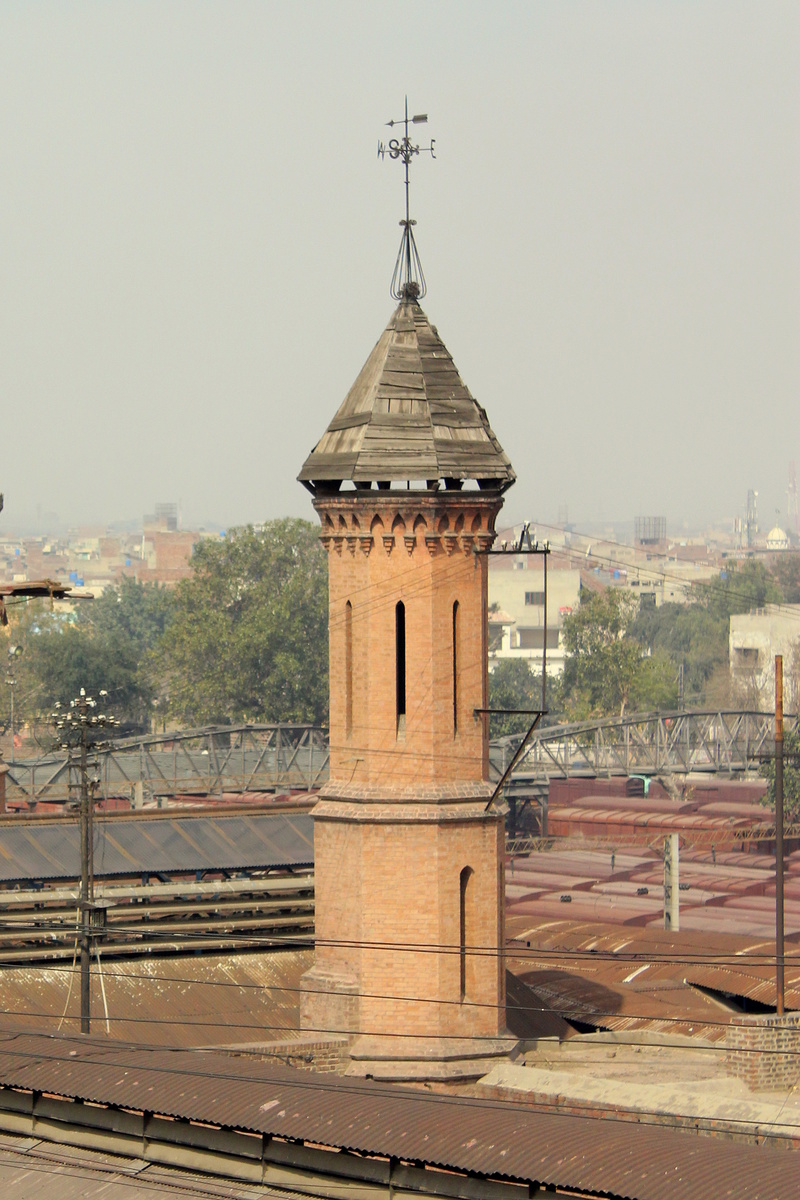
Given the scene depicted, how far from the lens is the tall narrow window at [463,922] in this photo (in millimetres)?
26062

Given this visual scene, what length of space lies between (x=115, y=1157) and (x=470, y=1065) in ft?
23.9

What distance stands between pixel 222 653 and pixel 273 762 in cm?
1910

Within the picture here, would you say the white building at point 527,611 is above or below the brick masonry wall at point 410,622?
above

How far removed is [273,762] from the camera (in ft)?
293

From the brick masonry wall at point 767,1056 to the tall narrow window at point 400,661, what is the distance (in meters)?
6.14

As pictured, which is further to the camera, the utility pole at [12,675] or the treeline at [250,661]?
the treeline at [250,661]

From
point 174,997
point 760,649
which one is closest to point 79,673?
point 760,649

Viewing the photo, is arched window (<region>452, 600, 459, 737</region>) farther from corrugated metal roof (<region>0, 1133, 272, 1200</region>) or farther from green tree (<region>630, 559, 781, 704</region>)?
green tree (<region>630, 559, 781, 704</region>)

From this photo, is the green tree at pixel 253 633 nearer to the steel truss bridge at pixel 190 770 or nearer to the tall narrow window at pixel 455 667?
the steel truss bridge at pixel 190 770

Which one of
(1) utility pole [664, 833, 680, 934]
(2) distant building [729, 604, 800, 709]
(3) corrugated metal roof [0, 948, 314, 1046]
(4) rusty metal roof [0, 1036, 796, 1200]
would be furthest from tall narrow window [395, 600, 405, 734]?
(2) distant building [729, 604, 800, 709]

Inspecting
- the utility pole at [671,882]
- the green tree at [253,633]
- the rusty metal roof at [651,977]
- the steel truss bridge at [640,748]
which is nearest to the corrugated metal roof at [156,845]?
the rusty metal roof at [651,977]

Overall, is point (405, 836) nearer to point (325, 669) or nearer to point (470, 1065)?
point (470, 1065)

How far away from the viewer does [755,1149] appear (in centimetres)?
1689

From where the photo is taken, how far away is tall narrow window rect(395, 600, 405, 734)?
86.5ft
